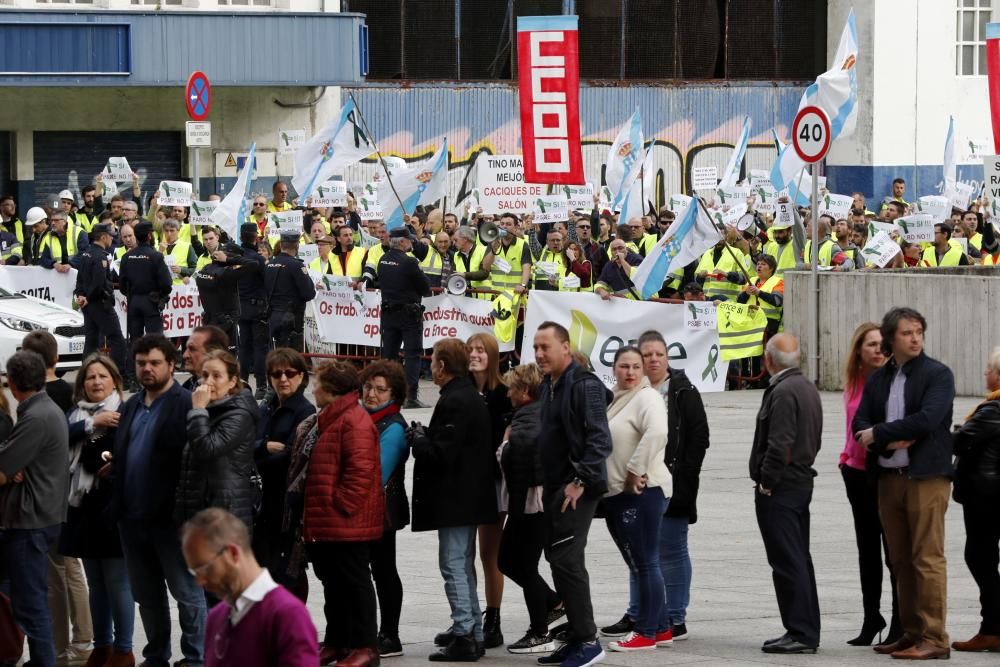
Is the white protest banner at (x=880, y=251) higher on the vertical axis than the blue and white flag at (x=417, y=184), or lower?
lower

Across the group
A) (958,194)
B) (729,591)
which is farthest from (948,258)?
(729,591)

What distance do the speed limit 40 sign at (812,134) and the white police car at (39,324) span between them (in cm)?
845

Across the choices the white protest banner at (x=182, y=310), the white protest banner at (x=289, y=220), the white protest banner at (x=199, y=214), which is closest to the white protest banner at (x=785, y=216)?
the white protest banner at (x=289, y=220)

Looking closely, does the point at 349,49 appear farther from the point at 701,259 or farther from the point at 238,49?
the point at 701,259

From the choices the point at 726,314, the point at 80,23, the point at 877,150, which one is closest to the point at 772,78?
the point at 877,150

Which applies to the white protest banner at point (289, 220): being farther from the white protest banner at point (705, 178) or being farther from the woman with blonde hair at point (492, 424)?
the woman with blonde hair at point (492, 424)

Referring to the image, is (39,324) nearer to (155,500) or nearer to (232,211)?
(232,211)

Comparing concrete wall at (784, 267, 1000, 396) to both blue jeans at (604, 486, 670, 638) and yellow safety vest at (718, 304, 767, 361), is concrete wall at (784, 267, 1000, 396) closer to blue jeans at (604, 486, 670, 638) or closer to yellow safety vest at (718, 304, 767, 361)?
yellow safety vest at (718, 304, 767, 361)

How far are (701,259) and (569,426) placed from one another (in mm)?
13321

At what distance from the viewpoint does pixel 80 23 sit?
109 feet

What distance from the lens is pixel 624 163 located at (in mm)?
28422

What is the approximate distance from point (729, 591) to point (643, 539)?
194cm

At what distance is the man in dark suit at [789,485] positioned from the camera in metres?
9.77

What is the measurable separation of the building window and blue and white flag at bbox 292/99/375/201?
2224 centimetres
